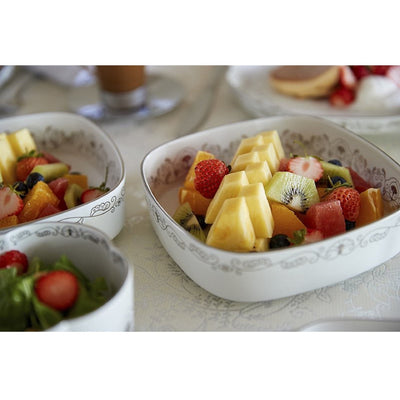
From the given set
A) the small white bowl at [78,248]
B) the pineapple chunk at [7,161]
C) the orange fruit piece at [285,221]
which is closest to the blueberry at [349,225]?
the orange fruit piece at [285,221]

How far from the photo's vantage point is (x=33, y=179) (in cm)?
130

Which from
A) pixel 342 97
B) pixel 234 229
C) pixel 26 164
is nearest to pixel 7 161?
pixel 26 164

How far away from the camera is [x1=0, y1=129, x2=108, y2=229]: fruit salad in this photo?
1222 mm

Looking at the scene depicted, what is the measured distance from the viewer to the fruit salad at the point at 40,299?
37.1 inches

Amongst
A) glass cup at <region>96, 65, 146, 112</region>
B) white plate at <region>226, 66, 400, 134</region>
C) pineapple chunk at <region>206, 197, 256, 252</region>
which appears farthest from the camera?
glass cup at <region>96, 65, 146, 112</region>

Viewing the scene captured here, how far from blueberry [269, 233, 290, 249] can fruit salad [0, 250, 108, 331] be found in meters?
0.36

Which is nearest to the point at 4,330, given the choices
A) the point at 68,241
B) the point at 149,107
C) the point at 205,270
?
the point at 68,241

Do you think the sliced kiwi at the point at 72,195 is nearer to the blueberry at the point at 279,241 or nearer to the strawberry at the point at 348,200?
the blueberry at the point at 279,241

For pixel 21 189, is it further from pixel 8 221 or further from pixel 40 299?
pixel 40 299

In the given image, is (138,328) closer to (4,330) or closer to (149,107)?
(4,330)

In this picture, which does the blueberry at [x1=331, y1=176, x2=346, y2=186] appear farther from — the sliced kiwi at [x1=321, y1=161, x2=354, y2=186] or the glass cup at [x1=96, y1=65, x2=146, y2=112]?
the glass cup at [x1=96, y1=65, x2=146, y2=112]

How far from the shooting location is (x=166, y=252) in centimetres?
127

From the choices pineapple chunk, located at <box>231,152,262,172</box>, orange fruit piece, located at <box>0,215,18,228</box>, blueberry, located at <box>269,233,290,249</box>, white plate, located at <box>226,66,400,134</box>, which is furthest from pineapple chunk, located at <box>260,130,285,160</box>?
orange fruit piece, located at <box>0,215,18,228</box>

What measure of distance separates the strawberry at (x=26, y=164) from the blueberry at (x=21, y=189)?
0.10m
